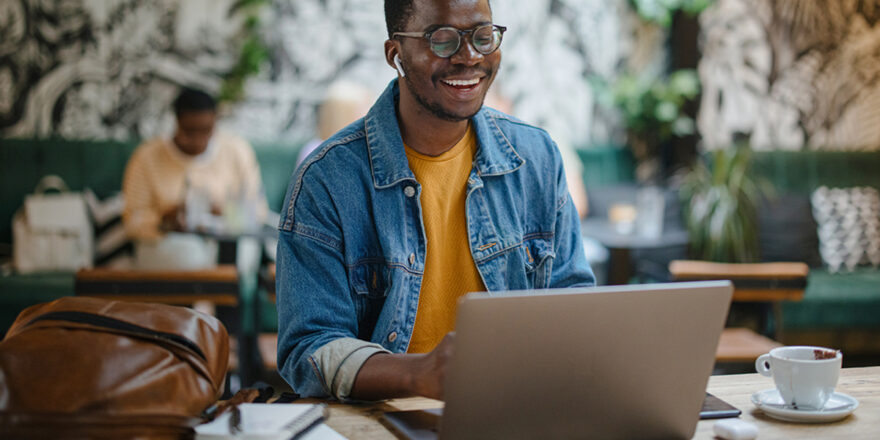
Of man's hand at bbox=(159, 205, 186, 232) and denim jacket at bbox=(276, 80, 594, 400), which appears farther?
man's hand at bbox=(159, 205, 186, 232)

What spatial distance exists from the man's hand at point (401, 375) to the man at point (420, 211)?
0.09m

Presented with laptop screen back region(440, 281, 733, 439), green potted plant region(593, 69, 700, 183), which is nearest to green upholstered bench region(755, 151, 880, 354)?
green potted plant region(593, 69, 700, 183)

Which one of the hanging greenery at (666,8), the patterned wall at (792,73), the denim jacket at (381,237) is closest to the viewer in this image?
the denim jacket at (381,237)

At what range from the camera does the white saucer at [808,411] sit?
1086 mm

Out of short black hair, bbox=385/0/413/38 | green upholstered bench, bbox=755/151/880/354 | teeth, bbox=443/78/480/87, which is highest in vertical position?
short black hair, bbox=385/0/413/38

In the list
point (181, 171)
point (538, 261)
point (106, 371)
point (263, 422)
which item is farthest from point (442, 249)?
point (181, 171)

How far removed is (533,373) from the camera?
0.89 metres

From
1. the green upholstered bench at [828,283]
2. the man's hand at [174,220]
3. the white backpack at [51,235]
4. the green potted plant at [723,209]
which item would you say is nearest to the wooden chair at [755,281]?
the green upholstered bench at [828,283]

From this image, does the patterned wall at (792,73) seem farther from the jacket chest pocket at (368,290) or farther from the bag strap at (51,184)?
the jacket chest pocket at (368,290)

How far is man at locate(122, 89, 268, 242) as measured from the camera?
3.84 meters

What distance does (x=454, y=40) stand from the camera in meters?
1.44

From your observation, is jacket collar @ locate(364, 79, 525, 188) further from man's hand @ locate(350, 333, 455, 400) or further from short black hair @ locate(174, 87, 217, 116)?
short black hair @ locate(174, 87, 217, 116)

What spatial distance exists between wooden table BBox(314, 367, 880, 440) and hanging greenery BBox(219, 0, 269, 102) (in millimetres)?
3699

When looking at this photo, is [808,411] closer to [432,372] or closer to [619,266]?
[432,372]
